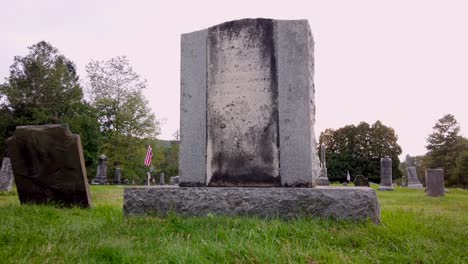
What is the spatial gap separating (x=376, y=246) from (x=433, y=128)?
53.3 meters

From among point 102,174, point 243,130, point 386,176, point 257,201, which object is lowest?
point 102,174

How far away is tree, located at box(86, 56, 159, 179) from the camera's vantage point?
33.0m

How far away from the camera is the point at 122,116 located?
3259cm

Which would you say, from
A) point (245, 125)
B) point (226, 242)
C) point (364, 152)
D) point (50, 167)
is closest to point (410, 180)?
point (245, 125)

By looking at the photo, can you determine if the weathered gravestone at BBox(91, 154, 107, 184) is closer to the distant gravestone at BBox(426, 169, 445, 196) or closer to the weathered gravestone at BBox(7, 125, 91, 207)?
the weathered gravestone at BBox(7, 125, 91, 207)

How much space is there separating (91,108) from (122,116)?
316 centimetres

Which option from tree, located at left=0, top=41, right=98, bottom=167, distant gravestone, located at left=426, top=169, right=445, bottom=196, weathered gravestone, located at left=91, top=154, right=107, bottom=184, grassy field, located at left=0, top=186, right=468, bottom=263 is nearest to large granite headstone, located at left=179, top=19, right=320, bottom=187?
grassy field, located at left=0, top=186, right=468, bottom=263

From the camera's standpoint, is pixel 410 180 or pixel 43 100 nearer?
pixel 410 180

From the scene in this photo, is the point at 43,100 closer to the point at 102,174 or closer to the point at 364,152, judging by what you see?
the point at 102,174

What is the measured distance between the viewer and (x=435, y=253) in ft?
8.92

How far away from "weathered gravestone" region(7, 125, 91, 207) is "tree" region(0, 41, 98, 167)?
26294 mm

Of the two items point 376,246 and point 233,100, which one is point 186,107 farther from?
point 376,246

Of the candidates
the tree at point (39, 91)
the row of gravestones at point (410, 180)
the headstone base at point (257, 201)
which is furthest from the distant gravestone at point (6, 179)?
the tree at point (39, 91)

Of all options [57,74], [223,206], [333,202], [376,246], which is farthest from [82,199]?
[57,74]
